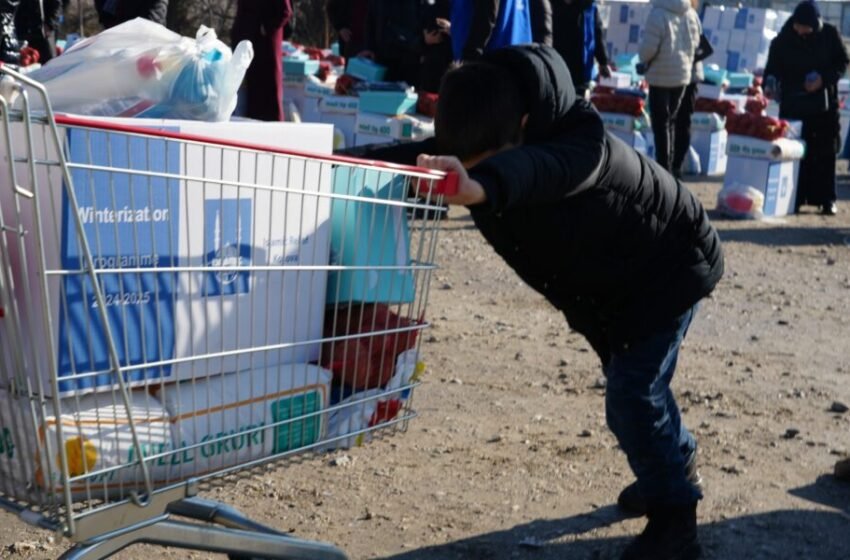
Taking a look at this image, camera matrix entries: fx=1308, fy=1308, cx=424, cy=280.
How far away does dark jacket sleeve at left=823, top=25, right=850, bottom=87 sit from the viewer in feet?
33.6

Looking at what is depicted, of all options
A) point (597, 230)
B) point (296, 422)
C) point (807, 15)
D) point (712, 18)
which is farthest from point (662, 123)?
point (712, 18)

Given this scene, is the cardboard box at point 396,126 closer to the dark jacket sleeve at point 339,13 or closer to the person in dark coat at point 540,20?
the person in dark coat at point 540,20

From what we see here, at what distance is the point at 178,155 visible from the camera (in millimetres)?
2498

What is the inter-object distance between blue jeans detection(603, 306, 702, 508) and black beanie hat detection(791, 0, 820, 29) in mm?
7280

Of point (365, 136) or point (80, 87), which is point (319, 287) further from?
point (365, 136)

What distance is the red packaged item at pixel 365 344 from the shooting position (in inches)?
112

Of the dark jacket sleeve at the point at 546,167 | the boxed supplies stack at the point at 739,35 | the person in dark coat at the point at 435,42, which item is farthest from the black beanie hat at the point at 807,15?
the boxed supplies stack at the point at 739,35

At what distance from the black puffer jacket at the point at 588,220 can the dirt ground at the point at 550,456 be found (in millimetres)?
677

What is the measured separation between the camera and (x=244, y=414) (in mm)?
2689

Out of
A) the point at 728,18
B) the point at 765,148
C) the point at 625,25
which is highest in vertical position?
the point at 728,18

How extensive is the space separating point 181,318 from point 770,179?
8.25 metres

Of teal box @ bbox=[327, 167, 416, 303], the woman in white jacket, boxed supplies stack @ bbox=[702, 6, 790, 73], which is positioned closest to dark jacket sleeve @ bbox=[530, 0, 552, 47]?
the woman in white jacket

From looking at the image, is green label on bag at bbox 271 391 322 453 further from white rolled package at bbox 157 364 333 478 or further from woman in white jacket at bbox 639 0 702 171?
woman in white jacket at bbox 639 0 702 171

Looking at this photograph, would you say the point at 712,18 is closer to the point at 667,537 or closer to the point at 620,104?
the point at 620,104
